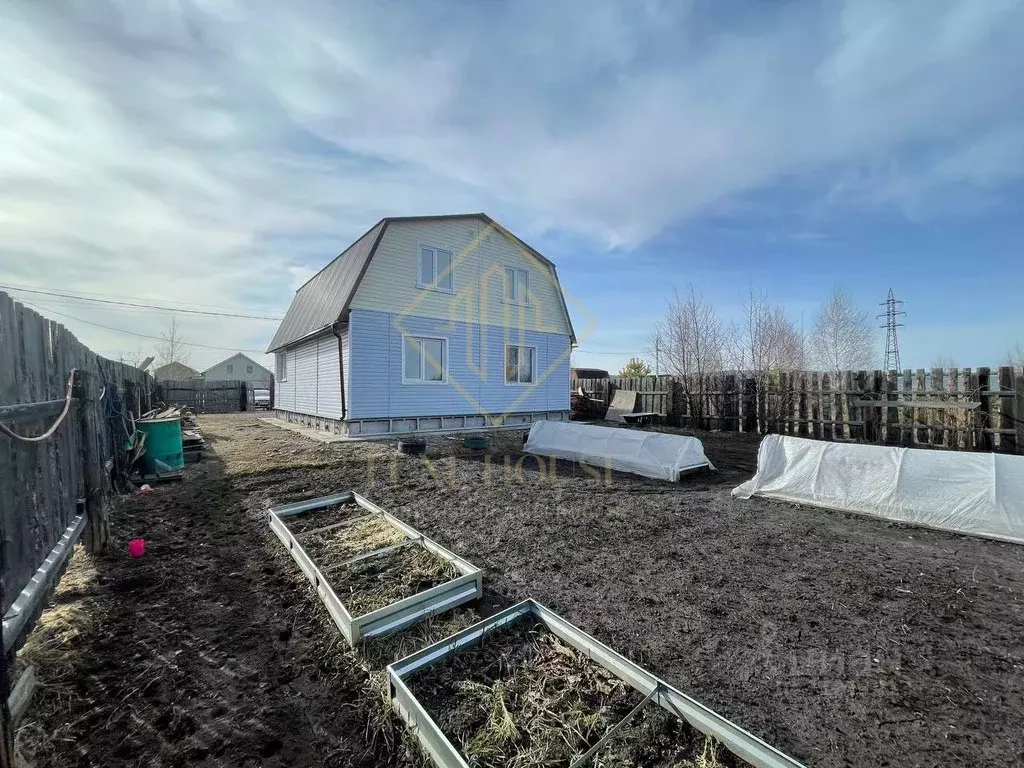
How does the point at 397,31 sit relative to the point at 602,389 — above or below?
above

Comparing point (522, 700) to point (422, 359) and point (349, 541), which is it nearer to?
point (349, 541)

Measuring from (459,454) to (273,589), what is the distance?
5.98 metres

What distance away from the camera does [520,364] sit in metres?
14.3

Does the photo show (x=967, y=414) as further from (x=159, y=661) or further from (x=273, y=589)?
(x=159, y=661)

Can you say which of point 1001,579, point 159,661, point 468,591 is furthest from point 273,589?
point 1001,579

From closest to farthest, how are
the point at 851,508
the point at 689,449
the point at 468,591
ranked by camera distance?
the point at 468,591 → the point at 851,508 → the point at 689,449

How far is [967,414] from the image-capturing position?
8.99 m

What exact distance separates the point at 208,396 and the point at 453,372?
20.1 meters

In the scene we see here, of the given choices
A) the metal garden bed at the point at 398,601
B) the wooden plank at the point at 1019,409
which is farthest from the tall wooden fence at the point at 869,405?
the metal garden bed at the point at 398,601

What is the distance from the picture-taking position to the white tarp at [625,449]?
23.6ft

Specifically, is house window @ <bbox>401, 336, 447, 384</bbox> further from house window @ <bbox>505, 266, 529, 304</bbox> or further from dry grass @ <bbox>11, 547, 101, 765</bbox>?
dry grass @ <bbox>11, 547, 101, 765</bbox>

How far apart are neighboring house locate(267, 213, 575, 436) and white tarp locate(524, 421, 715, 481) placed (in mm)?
4252

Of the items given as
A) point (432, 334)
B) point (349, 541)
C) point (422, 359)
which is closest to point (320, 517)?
point (349, 541)

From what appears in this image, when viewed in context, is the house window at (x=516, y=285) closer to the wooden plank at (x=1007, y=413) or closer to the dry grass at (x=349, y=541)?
the dry grass at (x=349, y=541)
